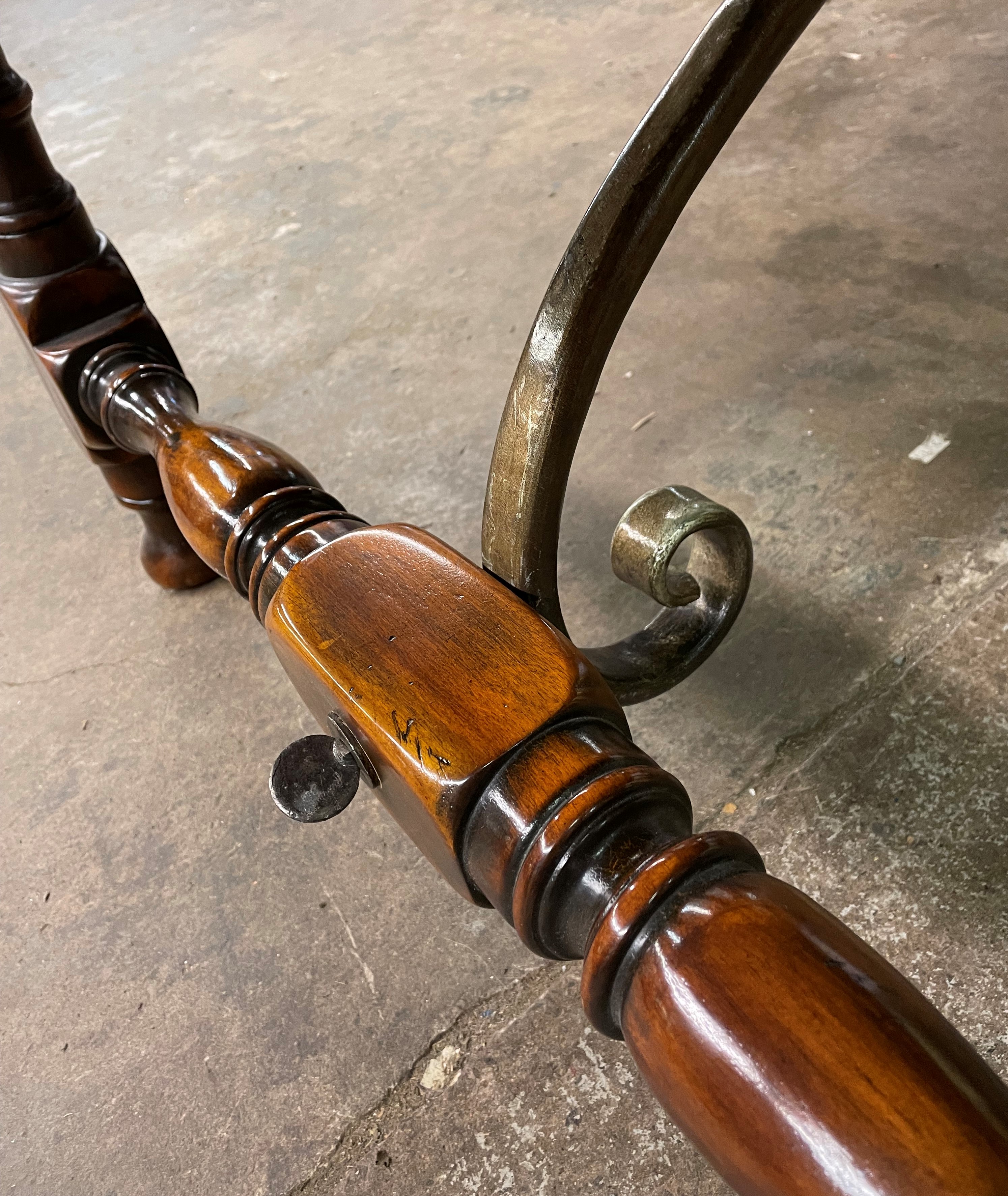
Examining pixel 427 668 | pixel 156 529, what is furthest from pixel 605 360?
pixel 156 529

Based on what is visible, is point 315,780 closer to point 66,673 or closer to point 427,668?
point 427,668

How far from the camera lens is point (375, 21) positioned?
3422mm

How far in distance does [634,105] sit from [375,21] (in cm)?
142

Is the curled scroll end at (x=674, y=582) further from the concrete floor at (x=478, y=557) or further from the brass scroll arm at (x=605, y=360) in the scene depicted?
the concrete floor at (x=478, y=557)

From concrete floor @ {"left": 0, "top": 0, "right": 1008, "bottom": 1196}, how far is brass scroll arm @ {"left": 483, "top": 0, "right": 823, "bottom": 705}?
10.7 inches

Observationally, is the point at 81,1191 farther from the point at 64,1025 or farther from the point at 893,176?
the point at 893,176

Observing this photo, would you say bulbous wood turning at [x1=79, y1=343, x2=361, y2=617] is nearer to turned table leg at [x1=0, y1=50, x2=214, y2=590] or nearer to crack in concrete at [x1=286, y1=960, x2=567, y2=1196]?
turned table leg at [x1=0, y1=50, x2=214, y2=590]

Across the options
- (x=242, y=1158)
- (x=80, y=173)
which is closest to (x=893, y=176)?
(x=242, y=1158)

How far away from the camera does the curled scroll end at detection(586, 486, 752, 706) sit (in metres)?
0.74

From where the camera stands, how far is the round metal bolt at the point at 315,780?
0.61m

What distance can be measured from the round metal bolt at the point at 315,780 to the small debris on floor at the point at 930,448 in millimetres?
980

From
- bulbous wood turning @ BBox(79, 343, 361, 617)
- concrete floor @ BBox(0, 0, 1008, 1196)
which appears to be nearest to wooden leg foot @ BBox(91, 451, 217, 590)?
concrete floor @ BBox(0, 0, 1008, 1196)

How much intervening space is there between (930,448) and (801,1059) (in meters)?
1.14

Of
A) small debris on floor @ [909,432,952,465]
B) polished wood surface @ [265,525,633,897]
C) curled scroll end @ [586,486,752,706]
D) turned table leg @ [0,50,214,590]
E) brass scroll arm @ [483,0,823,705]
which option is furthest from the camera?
small debris on floor @ [909,432,952,465]
